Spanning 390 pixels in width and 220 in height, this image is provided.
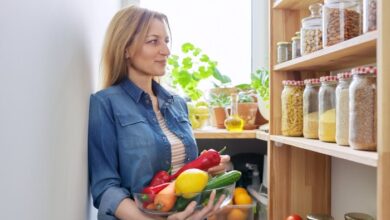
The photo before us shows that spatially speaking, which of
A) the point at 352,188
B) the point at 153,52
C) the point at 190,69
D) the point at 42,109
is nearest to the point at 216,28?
the point at 190,69

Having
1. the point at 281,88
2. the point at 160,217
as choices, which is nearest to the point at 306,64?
the point at 281,88

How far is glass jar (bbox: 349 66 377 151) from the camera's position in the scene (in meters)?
0.67

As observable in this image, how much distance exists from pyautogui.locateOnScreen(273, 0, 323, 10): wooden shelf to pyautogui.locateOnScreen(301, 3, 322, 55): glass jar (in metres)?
0.13

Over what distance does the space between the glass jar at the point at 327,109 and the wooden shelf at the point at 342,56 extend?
6 cm

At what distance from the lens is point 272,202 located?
3.97 ft

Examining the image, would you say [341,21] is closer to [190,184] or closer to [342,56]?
[342,56]

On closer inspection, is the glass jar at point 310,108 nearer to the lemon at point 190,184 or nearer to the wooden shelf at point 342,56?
the wooden shelf at point 342,56

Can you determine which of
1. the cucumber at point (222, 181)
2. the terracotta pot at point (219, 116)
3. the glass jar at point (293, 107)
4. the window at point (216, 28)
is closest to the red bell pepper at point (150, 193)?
the cucumber at point (222, 181)

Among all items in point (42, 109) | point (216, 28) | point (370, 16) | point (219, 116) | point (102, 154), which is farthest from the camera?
point (216, 28)

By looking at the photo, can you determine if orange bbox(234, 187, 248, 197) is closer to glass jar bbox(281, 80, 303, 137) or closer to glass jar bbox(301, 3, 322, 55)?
glass jar bbox(281, 80, 303, 137)

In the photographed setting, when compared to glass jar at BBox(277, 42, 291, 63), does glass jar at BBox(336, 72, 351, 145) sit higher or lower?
lower

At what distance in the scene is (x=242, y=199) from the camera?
1.46 meters

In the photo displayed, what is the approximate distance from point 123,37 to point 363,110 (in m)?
0.62

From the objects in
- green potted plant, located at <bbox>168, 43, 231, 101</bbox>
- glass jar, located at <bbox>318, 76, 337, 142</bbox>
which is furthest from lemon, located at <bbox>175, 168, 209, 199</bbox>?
green potted plant, located at <bbox>168, 43, 231, 101</bbox>
